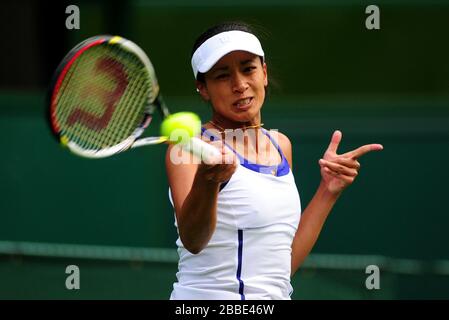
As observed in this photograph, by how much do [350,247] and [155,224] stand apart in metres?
1.19

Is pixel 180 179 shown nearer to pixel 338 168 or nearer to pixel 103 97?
pixel 103 97

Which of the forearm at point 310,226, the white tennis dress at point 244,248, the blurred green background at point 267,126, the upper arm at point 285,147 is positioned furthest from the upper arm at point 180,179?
the blurred green background at point 267,126

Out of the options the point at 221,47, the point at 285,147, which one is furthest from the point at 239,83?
the point at 285,147

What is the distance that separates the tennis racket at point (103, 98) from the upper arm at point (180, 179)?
114 mm

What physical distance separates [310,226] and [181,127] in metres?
0.77

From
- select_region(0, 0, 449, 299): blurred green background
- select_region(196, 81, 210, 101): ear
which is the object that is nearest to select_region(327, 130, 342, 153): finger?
select_region(196, 81, 210, 101): ear

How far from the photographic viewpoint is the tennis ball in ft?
9.21

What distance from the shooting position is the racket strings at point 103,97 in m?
2.96

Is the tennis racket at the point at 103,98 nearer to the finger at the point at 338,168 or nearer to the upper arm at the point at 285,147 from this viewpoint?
the upper arm at the point at 285,147

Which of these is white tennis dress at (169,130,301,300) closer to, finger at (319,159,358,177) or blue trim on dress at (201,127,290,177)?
blue trim on dress at (201,127,290,177)

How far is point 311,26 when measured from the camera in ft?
22.6

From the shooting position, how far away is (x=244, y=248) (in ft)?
9.80
